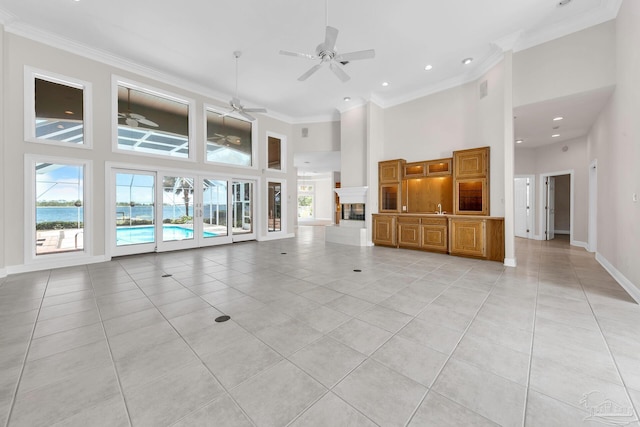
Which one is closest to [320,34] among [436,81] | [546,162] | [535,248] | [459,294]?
[436,81]

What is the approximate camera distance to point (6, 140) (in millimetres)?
4258

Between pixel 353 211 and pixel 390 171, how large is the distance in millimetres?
1715

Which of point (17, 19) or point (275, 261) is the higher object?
point (17, 19)

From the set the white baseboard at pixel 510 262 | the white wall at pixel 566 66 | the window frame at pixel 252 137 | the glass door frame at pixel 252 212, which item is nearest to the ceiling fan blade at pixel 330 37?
the white wall at pixel 566 66

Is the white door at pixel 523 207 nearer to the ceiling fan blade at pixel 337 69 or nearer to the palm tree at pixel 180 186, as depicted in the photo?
the ceiling fan blade at pixel 337 69

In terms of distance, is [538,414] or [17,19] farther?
[17,19]

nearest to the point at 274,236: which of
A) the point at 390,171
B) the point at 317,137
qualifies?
the point at 317,137

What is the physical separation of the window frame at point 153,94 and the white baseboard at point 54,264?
235cm

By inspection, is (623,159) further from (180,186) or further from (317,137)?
(180,186)

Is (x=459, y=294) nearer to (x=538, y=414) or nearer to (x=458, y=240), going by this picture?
(x=538, y=414)

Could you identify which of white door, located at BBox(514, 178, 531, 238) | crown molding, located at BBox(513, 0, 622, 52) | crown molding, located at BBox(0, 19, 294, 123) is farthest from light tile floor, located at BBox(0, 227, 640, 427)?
white door, located at BBox(514, 178, 531, 238)

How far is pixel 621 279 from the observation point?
12.2 feet

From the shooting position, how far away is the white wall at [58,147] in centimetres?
429

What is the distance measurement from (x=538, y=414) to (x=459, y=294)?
78.3 inches
